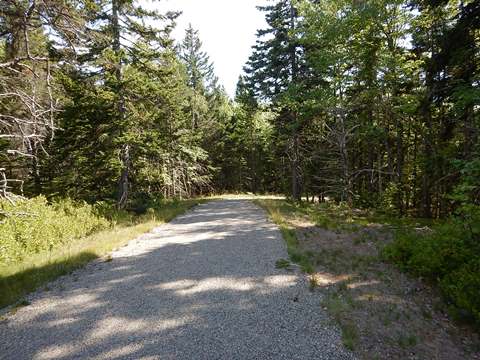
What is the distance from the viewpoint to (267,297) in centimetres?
475

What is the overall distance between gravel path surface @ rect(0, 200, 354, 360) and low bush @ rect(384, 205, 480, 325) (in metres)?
2.29

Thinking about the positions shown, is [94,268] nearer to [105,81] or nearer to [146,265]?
[146,265]

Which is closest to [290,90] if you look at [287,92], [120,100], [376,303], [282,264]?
[287,92]

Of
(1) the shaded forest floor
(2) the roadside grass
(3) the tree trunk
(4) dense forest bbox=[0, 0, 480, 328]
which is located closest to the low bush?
(1) the shaded forest floor

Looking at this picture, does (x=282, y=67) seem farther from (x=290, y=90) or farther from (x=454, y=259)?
(x=454, y=259)

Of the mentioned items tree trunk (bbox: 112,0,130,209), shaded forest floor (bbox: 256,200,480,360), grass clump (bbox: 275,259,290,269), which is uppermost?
tree trunk (bbox: 112,0,130,209)

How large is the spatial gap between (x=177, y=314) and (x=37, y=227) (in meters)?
6.54

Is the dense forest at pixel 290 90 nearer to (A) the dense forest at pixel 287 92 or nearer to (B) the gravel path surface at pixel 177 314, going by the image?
(A) the dense forest at pixel 287 92

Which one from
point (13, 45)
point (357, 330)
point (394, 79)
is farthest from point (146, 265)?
point (394, 79)

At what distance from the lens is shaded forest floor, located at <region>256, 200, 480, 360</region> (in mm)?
3622

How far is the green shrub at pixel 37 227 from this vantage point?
703 centimetres

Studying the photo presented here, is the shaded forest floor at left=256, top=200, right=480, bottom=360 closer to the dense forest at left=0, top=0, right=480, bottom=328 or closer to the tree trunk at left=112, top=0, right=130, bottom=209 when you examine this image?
the dense forest at left=0, top=0, right=480, bottom=328

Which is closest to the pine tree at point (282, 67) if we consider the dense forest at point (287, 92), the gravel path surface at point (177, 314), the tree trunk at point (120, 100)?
the dense forest at point (287, 92)

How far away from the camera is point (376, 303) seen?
15.3 feet
